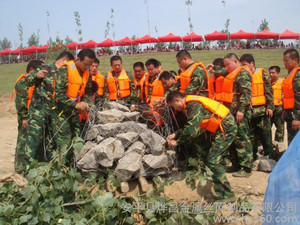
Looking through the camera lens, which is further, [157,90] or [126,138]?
[157,90]

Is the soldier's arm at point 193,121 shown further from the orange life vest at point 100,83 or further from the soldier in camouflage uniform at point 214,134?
the orange life vest at point 100,83

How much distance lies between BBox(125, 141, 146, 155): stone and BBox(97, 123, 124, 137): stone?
15.3 inches

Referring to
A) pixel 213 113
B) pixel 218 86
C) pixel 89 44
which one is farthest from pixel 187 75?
pixel 89 44

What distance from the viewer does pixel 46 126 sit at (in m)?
5.21

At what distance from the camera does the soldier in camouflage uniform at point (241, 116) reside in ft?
16.1

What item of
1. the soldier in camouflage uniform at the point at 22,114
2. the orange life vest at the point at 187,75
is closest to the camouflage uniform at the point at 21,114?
the soldier in camouflage uniform at the point at 22,114

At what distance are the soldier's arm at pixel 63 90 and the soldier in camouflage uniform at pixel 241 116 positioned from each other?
268 cm

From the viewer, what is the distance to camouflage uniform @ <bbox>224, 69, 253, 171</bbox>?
16.1ft

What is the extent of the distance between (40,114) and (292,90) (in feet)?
14.1

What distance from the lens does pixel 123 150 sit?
4.39 m

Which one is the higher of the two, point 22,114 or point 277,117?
point 22,114

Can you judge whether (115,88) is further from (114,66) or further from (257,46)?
(257,46)

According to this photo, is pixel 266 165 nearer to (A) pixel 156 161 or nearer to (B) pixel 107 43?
(A) pixel 156 161

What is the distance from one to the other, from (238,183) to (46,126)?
3.32 m
